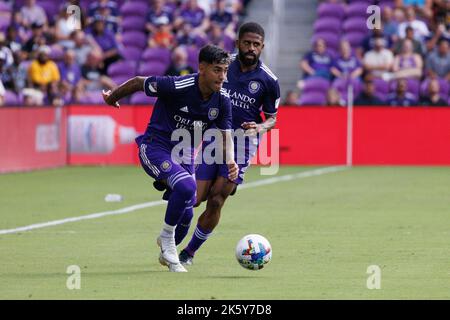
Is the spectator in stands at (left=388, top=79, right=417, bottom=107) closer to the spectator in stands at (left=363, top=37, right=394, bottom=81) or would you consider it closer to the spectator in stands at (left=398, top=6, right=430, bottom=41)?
the spectator in stands at (left=363, top=37, right=394, bottom=81)

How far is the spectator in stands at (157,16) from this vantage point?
29906 millimetres

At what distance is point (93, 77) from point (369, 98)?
6.29 metres

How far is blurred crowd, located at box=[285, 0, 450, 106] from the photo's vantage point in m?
26.5

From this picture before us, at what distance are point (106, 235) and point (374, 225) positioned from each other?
3.37 m

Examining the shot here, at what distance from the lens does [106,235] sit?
14281 millimetres

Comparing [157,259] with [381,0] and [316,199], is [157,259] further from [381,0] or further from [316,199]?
[381,0]

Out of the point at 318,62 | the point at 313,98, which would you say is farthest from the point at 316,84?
the point at 318,62

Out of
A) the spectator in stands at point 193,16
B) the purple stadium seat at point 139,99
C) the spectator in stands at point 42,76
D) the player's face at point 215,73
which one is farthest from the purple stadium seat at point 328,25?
the player's face at point 215,73

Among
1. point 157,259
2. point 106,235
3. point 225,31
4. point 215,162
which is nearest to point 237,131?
point 215,162

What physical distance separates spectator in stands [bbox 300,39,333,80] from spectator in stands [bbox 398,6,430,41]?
5.64ft

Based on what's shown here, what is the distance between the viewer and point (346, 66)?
27656 millimetres

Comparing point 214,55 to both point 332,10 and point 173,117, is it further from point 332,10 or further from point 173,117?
Result: point 332,10

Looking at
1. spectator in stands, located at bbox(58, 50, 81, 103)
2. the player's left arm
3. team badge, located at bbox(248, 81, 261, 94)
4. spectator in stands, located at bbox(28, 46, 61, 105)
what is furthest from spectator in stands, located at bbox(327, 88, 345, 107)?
team badge, located at bbox(248, 81, 261, 94)

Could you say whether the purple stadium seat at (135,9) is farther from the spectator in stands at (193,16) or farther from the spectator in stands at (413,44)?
the spectator in stands at (413,44)
